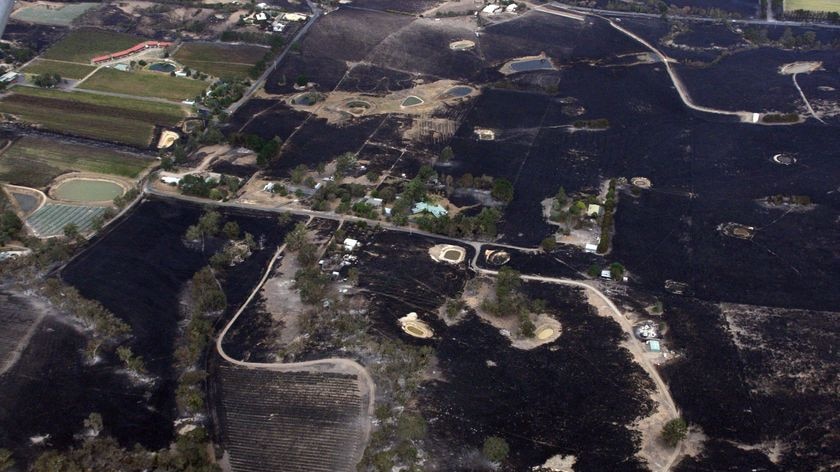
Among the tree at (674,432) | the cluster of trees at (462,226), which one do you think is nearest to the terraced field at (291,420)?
the cluster of trees at (462,226)

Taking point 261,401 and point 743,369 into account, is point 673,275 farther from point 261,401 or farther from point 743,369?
point 261,401

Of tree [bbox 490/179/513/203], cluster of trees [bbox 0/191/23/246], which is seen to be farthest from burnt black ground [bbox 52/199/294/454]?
tree [bbox 490/179/513/203]

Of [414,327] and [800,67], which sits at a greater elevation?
[800,67]

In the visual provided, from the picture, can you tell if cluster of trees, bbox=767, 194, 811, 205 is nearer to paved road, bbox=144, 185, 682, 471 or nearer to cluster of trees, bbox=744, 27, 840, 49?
paved road, bbox=144, 185, 682, 471

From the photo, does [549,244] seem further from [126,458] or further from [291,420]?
[126,458]

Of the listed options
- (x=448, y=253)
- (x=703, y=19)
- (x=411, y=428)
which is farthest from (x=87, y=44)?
(x=703, y=19)

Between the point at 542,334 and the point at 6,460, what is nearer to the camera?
Answer: the point at 6,460
